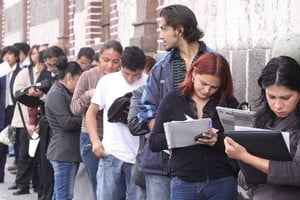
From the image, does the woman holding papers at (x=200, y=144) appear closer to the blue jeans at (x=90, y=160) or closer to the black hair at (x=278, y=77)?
the black hair at (x=278, y=77)

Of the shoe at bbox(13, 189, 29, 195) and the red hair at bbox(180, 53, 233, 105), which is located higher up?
the red hair at bbox(180, 53, 233, 105)

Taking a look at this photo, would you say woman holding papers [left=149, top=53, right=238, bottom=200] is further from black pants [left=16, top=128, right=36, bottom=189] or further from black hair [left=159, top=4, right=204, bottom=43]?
black pants [left=16, top=128, right=36, bottom=189]

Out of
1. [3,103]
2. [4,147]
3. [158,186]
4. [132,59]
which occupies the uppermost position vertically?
[132,59]

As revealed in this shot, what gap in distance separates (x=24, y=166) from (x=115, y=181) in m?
4.52

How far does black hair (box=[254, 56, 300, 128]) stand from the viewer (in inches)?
179

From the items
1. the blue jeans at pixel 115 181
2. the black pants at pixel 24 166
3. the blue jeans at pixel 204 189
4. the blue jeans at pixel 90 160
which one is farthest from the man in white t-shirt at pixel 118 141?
the black pants at pixel 24 166

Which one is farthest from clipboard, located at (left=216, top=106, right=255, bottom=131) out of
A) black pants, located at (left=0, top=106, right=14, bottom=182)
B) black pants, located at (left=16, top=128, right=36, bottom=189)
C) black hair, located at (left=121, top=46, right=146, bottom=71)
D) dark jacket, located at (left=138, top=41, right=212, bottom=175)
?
black pants, located at (left=0, top=106, right=14, bottom=182)

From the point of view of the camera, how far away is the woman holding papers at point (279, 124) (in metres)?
4.40

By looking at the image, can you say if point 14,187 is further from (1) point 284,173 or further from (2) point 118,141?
(1) point 284,173

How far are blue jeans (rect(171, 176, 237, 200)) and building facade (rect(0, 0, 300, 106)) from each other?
1244mm

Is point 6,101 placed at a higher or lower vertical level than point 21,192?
higher

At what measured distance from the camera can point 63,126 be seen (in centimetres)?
844

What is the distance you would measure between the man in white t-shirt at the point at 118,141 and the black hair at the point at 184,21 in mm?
1166

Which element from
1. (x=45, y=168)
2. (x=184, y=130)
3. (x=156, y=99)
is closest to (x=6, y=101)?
(x=45, y=168)
